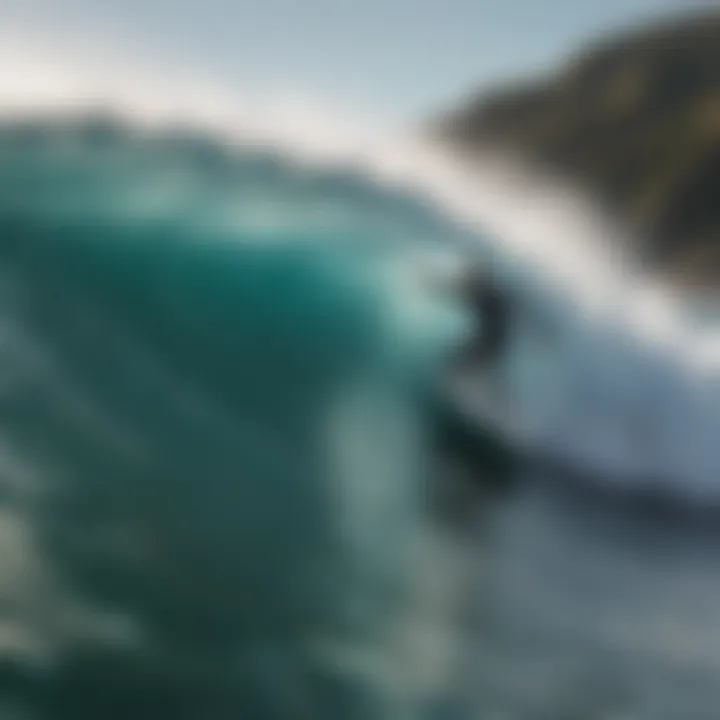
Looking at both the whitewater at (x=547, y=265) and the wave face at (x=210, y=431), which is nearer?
the wave face at (x=210, y=431)

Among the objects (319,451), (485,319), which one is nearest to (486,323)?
(485,319)

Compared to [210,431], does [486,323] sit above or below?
above

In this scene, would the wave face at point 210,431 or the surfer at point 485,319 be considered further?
the surfer at point 485,319

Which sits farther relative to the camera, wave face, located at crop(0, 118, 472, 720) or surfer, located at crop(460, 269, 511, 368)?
surfer, located at crop(460, 269, 511, 368)

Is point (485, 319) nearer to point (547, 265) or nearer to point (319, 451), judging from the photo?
point (547, 265)

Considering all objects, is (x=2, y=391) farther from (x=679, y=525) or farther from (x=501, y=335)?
(x=679, y=525)

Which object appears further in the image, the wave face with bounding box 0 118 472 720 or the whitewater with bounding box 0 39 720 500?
the whitewater with bounding box 0 39 720 500
